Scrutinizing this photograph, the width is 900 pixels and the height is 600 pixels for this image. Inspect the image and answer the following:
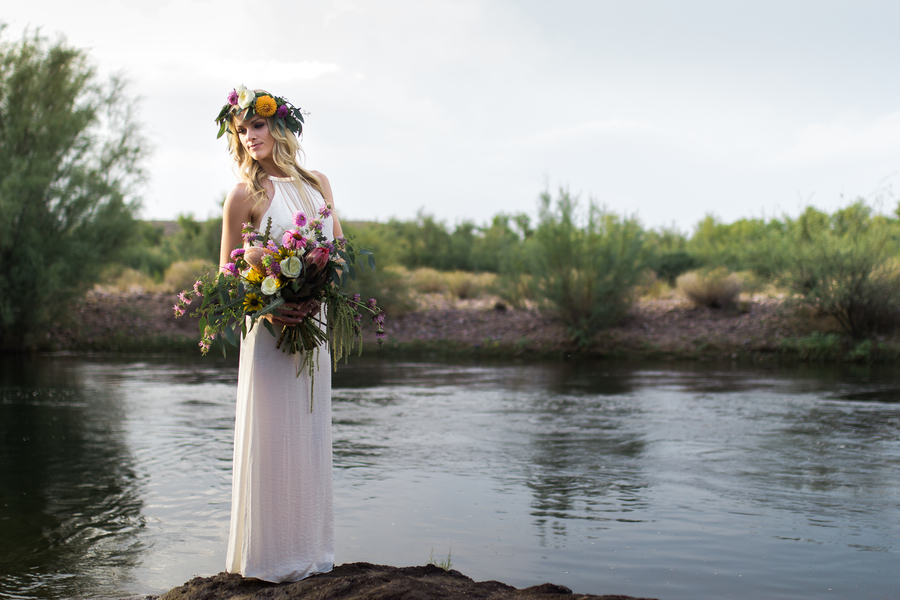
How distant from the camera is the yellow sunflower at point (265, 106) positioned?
372cm

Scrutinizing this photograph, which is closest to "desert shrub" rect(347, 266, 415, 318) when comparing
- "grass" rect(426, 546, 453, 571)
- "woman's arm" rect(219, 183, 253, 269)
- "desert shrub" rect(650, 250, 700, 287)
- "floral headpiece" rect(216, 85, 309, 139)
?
"desert shrub" rect(650, 250, 700, 287)

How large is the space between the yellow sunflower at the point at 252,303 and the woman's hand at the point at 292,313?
69 millimetres

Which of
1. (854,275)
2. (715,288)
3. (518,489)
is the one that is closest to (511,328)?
(715,288)

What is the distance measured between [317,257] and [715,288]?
69.4ft

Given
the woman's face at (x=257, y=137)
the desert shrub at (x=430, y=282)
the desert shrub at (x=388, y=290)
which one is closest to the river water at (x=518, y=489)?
the woman's face at (x=257, y=137)

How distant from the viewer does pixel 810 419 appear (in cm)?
984

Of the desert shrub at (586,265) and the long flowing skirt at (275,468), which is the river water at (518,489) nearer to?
the long flowing skirt at (275,468)

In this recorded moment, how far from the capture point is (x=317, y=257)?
3439mm

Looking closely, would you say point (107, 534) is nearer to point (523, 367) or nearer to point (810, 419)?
point (810, 419)

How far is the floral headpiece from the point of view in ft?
12.3

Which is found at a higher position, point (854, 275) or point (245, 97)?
point (854, 275)

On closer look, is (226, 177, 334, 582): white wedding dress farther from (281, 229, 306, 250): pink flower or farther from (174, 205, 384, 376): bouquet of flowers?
(281, 229, 306, 250): pink flower

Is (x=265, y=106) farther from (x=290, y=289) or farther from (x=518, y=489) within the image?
(x=518, y=489)

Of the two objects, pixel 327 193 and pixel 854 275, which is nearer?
pixel 327 193
